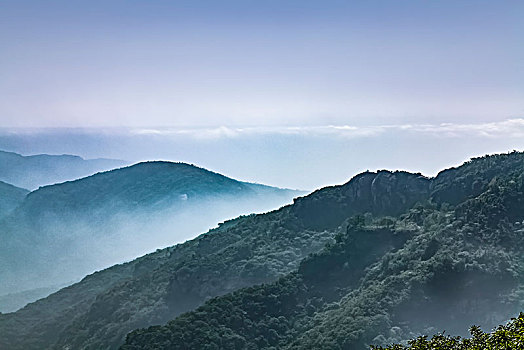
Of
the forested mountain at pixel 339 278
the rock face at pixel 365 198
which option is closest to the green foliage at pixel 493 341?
the forested mountain at pixel 339 278

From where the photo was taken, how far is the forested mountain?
246ft

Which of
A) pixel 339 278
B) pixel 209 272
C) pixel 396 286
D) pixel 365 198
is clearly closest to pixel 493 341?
pixel 396 286

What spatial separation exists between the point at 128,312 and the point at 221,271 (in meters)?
20.4

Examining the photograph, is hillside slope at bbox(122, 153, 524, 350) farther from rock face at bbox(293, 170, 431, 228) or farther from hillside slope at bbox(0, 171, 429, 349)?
hillside slope at bbox(0, 171, 429, 349)

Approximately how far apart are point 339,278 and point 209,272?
30.8 meters

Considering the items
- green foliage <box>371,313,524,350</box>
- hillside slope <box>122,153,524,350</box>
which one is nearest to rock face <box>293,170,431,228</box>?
hillside slope <box>122,153,524,350</box>

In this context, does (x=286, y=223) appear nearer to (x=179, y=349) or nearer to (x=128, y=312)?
(x=128, y=312)

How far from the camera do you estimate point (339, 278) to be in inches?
3780

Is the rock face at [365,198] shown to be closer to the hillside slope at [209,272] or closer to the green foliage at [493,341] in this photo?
the hillside slope at [209,272]

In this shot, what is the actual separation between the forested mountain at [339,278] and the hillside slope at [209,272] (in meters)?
0.28

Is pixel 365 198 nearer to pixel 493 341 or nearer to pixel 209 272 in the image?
pixel 209 272

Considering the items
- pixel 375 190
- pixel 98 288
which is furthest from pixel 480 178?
pixel 98 288

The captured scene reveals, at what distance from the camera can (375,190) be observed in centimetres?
11538

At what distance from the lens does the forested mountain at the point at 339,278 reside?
75.1 metres
